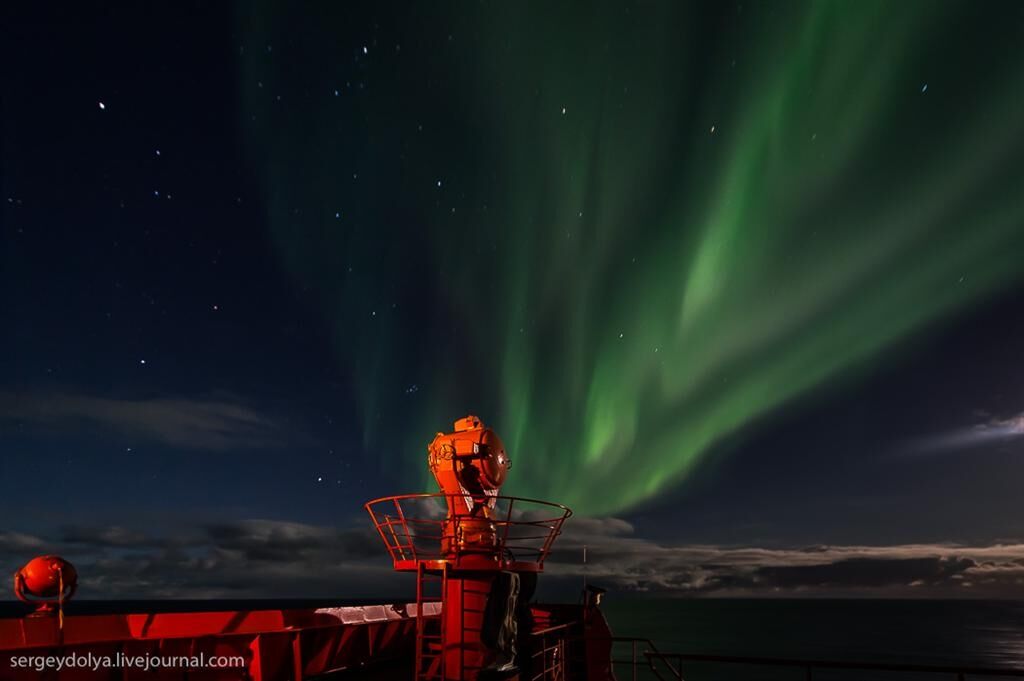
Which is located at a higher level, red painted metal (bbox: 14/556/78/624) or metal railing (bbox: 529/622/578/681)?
red painted metal (bbox: 14/556/78/624)

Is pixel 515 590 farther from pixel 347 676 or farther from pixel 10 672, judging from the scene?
pixel 10 672

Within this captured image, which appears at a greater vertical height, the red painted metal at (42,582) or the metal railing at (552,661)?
the red painted metal at (42,582)

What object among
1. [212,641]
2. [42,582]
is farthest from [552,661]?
[42,582]

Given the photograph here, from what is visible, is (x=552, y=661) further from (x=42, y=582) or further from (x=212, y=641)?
(x=42, y=582)

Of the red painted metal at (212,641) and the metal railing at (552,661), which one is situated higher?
the red painted metal at (212,641)

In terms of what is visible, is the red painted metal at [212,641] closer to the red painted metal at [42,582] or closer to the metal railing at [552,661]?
the red painted metal at [42,582]

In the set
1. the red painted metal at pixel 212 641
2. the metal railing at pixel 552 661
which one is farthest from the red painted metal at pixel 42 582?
the metal railing at pixel 552 661

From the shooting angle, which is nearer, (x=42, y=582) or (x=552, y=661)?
(x=42, y=582)

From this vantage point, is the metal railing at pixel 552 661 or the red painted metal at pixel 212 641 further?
the metal railing at pixel 552 661

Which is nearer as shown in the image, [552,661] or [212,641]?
[212,641]

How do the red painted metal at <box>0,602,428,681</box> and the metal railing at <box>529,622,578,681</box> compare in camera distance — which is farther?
the metal railing at <box>529,622,578,681</box>

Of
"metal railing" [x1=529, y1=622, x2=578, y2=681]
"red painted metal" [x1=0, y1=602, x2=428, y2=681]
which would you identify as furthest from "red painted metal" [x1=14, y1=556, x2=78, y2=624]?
"metal railing" [x1=529, y1=622, x2=578, y2=681]

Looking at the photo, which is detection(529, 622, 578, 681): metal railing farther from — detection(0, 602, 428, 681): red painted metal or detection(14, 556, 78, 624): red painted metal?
detection(14, 556, 78, 624): red painted metal

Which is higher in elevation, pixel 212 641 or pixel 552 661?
pixel 212 641
